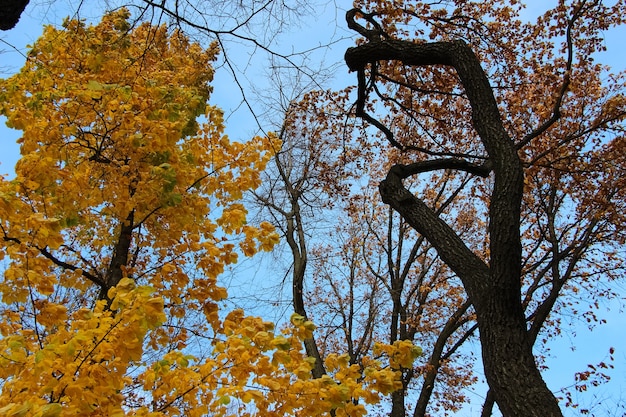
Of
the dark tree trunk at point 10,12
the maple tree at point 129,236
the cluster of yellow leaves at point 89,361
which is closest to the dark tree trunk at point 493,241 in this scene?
the maple tree at point 129,236

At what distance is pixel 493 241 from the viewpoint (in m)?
3.31

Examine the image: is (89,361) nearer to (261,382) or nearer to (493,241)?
(261,382)

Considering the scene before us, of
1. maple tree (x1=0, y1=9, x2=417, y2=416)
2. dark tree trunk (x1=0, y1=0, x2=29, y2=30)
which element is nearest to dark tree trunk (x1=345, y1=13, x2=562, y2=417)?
maple tree (x1=0, y1=9, x2=417, y2=416)

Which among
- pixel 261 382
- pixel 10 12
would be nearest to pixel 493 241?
pixel 261 382

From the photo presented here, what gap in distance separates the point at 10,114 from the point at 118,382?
3044 mm

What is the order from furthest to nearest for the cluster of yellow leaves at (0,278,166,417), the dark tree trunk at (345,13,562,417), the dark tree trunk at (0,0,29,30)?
1. the dark tree trunk at (345,13,562,417)
2. the cluster of yellow leaves at (0,278,166,417)
3. the dark tree trunk at (0,0,29,30)

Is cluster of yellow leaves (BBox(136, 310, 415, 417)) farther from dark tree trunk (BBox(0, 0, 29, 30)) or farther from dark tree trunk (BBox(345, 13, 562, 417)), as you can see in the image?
dark tree trunk (BBox(0, 0, 29, 30))

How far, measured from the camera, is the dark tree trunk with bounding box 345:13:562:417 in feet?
9.24

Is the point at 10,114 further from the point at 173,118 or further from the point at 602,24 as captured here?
the point at 602,24

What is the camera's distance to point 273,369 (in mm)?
2967

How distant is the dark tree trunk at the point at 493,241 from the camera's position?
282 centimetres

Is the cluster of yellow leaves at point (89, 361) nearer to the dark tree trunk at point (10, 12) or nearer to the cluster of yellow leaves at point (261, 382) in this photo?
the cluster of yellow leaves at point (261, 382)

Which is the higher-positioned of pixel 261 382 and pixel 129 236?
pixel 129 236

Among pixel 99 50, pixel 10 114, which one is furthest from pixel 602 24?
pixel 10 114
